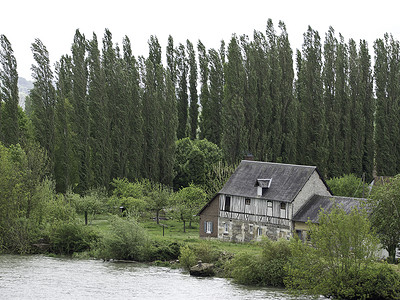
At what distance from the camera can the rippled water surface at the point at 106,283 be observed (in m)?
41.7

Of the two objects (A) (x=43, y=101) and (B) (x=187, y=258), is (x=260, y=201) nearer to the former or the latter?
(B) (x=187, y=258)

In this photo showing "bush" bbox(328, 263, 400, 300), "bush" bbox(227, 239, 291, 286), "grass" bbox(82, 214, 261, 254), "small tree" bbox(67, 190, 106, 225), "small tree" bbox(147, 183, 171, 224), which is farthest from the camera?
"small tree" bbox(147, 183, 171, 224)

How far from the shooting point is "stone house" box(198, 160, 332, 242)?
186 ft

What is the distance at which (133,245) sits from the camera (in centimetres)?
5381

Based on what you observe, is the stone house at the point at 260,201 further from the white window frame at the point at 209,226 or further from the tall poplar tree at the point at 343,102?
the tall poplar tree at the point at 343,102

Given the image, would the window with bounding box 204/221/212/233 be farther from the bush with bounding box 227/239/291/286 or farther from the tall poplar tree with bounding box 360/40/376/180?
the tall poplar tree with bounding box 360/40/376/180

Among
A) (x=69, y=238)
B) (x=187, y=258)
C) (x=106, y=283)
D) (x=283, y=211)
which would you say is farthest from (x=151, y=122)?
(x=106, y=283)

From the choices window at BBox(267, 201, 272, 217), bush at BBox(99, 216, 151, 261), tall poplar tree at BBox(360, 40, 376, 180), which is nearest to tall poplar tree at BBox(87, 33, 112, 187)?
bush at BBox(99, 216, 151, 261)

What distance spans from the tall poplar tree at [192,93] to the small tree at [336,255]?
2105 inches

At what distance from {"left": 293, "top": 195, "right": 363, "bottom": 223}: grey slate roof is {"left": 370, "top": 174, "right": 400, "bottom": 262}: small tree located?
5.33m

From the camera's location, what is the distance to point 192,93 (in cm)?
9356

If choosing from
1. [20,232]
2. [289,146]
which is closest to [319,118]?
[289,146]

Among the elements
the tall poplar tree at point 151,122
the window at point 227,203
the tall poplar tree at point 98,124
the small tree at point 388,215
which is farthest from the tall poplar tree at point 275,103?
the small tree at point 388,215

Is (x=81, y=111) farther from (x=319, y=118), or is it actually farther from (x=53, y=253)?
(x=319, y=118)
